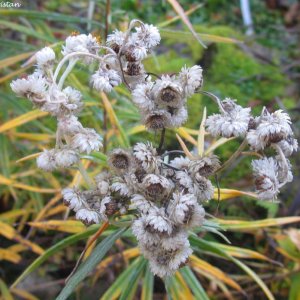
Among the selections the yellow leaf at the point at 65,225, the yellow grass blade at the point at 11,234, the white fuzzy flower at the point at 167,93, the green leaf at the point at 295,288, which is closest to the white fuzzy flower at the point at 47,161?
the white fuzzy flower at the point at 167,93

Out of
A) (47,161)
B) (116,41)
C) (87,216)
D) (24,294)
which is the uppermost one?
(116,41)

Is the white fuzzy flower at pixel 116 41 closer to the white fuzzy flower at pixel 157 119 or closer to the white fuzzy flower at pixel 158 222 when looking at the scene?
the white fuzzy flower at pixel 157 119

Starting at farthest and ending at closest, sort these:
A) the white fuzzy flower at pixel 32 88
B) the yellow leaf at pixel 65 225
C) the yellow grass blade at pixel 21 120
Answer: the yellow grass blade at pixel 21 120, the yellow leaf at pixel 65 225, the white fuzzy flower at pixel 32 88

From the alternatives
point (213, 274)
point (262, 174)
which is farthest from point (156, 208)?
point (213, 274)

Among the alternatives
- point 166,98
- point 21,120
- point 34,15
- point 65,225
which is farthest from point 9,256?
point 166,98

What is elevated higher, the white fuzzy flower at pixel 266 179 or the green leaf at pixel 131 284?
the white fuzzy flower at pixel 266 179

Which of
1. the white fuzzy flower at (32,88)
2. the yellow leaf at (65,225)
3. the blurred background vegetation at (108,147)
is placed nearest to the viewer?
the white fuzzy flower at (32,88)

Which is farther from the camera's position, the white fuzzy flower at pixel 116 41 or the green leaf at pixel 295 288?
the green leaf at pixel 295 288

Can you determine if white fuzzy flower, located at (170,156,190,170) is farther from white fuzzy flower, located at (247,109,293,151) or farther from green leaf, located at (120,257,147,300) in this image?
green leaf, located at (120,257,147,300)

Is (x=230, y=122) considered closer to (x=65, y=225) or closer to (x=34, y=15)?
(x=65, y=225)
